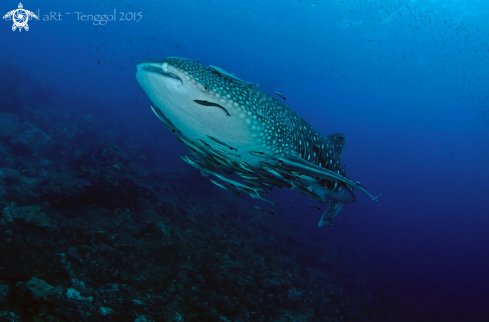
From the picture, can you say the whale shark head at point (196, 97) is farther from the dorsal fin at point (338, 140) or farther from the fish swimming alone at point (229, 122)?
the dorsal fin at point (338, 140)

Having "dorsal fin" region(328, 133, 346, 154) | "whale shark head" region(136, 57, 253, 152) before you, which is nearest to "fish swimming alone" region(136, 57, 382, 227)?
"whale shark head" region(136, 57, 253, 152)

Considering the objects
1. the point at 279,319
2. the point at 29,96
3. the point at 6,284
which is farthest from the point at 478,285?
the point at 29,96

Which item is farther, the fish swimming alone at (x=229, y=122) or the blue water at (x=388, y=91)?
the blue water at (x=388, y=91)

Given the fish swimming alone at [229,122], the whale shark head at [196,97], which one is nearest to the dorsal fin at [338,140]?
the fish swimming alone at [229,122]

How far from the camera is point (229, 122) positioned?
2.53 meters

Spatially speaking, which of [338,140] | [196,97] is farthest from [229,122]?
[338,140]

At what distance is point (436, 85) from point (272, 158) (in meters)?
92.5

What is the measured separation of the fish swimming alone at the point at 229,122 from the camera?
7.25ft

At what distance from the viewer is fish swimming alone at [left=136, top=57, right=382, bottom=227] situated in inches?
87.0

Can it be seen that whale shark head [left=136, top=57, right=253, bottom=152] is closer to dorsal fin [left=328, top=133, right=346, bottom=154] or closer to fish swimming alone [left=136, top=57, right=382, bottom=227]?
fish swimming alone [left=136, top=57, right=382, bottom=227]

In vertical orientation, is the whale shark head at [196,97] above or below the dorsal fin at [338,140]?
below

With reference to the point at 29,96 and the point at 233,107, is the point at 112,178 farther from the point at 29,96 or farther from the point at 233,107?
→ the point at 29,96

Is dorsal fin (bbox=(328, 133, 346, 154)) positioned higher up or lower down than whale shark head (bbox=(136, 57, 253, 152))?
higher up

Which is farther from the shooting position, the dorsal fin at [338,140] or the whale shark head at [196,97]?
the dorsal fin at [338,140]
